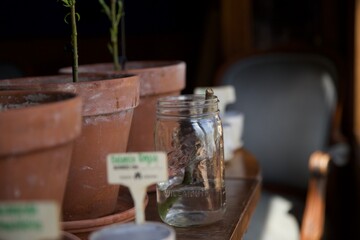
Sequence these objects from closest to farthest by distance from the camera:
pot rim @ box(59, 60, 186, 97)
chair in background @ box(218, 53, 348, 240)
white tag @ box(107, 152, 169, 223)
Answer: white tag @ box(107, 152, 169, 223) < pot rim @ box(59, 60, 186, 97) < chair in background @ box(218, 53, 348, 240)

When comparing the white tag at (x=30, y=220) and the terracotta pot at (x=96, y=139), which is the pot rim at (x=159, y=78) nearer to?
the terracotta pot at (x=96, y=139)

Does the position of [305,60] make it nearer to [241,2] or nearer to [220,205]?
[241,2]

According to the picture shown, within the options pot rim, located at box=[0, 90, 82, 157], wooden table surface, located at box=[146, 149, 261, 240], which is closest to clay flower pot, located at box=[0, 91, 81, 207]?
pot rim, located at box=[0, 90, 82, 157]

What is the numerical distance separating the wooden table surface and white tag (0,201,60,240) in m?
0.34

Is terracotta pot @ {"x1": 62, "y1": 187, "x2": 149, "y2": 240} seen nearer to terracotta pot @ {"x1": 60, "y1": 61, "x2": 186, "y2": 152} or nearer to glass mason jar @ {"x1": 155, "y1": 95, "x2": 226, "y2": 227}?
glass mason jar @ {"x1": 155, "y1": 95, "x2": 226, "y2": 227}

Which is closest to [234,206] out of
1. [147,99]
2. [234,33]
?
[147,99]

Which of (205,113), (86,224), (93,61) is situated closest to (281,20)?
(93,61)

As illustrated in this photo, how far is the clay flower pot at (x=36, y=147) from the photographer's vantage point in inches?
25.9

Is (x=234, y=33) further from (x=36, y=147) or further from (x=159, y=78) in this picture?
(x=36, y=147)

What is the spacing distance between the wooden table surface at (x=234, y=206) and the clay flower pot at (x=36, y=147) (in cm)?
26

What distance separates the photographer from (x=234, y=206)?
1.05 m

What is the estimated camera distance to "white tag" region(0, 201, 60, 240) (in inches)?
22.7

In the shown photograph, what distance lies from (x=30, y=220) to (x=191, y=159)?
445 mm

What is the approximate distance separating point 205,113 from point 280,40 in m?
1.95
